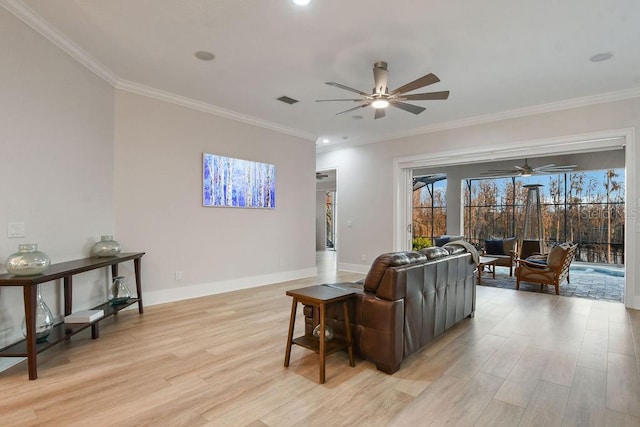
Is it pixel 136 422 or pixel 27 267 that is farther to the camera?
pixel 27 267

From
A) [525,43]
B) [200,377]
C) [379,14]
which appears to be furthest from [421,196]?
[200,377]

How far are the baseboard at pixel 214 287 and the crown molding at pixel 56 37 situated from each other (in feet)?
8.88

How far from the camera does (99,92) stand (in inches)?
149

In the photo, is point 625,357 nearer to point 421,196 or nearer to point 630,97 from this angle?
point 630,97

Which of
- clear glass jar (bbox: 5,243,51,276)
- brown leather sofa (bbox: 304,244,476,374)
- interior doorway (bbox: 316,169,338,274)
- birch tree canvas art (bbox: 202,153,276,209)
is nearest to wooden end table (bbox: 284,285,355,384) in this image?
brown leather sofa (bbox: 304,244,476,374)

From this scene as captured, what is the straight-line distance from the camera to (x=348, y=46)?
3236 mm

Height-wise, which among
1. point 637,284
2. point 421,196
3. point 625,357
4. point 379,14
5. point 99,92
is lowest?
point 625,357

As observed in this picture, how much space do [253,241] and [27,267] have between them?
3316 millimetres

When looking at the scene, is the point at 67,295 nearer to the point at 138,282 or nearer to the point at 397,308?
the point at 138,282

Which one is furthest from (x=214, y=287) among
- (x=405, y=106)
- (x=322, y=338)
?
(x=405, y=106)

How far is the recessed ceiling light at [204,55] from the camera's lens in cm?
337

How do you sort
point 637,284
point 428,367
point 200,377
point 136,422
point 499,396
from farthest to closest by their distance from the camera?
point 637,284
point 428,367
point 200,377
point 499,396
point 136,422

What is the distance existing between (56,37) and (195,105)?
1860 millimetres

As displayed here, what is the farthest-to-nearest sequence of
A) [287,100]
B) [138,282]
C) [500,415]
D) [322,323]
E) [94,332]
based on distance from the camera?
[287,100] → [138,282] → [94,332] → [322,323] → [500,415]
